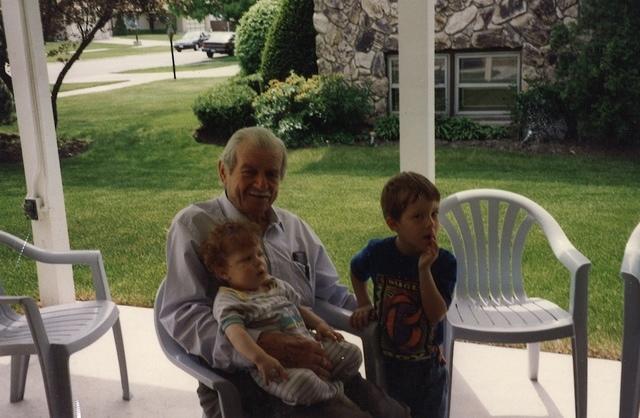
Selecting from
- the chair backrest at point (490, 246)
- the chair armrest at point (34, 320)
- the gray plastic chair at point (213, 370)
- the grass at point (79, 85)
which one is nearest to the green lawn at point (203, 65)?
the grass at point (79, 85)

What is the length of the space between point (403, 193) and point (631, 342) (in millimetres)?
784

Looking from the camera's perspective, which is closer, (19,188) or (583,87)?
(583,87)

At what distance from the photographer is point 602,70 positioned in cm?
530

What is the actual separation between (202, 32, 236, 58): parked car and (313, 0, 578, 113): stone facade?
0.71 m

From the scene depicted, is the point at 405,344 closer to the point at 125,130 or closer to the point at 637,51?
the point at 637,51

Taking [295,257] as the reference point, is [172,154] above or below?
below

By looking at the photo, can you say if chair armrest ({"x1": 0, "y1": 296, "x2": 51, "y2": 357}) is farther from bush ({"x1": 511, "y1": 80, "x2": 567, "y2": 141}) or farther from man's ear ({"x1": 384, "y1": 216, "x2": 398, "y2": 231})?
bush ({"x1": 511, "y1": 80, "x2": 567, "y2": 141})

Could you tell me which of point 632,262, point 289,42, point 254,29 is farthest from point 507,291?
point 254,29

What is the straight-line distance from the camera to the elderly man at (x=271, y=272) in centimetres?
161

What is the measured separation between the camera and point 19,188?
5.72 meters

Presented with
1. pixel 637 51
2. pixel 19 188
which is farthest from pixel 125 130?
pixel 637 51

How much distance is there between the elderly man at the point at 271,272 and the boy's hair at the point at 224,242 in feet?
0.19

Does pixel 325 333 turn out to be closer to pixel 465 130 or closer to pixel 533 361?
pixel 533 361

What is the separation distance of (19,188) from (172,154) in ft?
4.13
